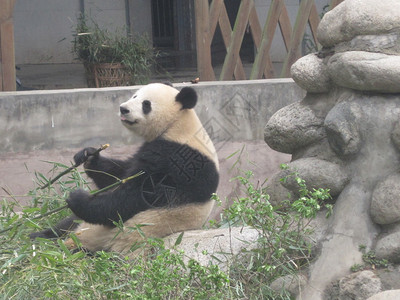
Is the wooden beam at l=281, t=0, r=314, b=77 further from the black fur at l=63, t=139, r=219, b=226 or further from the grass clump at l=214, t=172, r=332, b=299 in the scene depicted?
the grass clump at l=214, t=172, r=332, b=299

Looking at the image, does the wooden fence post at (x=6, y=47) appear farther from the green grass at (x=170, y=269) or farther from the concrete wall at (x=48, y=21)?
the concrete wall at (x=48, y=21)

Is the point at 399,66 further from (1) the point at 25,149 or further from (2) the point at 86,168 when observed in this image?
(1) the point at 25,149

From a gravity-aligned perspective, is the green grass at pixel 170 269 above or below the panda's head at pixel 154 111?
below

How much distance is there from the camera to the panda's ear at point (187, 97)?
471 centimetres

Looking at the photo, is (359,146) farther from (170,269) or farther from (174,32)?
(174,32)

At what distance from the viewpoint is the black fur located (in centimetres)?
461

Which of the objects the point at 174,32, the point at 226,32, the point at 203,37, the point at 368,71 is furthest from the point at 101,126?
the point at 174,32

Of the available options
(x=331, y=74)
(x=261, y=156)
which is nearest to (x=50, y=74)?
(x=261, y=156)

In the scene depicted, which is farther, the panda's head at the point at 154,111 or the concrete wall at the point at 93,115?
the concrete wall at the point at 93,115

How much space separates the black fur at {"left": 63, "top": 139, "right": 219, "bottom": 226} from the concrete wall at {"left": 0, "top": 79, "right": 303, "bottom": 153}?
1867mm

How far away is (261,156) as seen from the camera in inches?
269

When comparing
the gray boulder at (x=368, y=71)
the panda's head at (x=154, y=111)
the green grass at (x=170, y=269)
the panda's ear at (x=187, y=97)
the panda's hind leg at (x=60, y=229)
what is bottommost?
the panda's hind leg at (x=60, y=229)

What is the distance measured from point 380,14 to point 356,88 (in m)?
0.45

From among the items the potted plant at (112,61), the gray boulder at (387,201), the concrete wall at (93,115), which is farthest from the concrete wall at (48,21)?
the gray boulder at (387,201)
